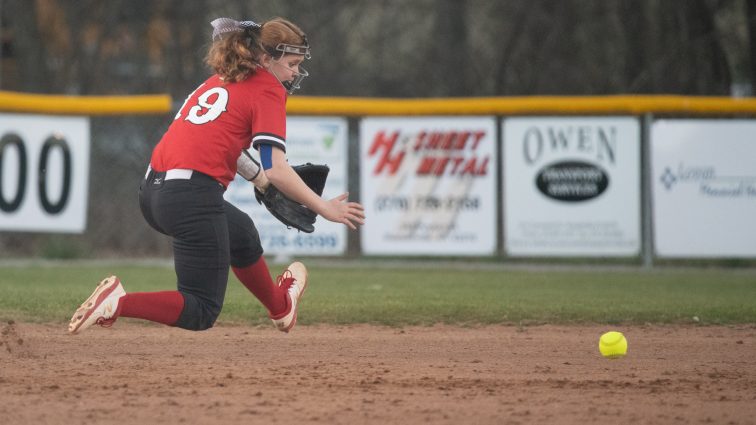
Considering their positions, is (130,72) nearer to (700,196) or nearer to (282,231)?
(282,231)

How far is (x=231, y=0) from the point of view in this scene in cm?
1970

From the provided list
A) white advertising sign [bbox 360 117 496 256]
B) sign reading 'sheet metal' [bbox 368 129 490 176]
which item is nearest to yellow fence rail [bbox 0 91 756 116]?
white advertising sign [bbox 360 117 496 256]

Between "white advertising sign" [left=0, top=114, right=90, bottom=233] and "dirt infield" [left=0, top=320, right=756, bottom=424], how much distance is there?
482 centimetres

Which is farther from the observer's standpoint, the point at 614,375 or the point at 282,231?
the point at 282,231

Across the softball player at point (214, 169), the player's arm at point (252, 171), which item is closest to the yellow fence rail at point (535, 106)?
the player's arm at point (252, 171)

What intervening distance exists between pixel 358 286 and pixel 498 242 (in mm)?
2632

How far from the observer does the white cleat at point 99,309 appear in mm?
5562

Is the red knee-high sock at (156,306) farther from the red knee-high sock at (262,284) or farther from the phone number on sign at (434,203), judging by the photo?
the phone number on sign at (434,203)

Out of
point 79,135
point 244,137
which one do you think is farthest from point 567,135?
point 244,137

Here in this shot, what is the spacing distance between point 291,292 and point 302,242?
20.1ft

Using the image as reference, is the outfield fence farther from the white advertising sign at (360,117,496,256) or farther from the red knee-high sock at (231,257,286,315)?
the red knee-high sock at (231,257,286,315)

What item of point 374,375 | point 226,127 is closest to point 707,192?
point 374,375

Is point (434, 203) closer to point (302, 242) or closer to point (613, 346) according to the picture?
point (302, 242)

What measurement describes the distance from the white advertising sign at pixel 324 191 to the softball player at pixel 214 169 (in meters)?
6.94
